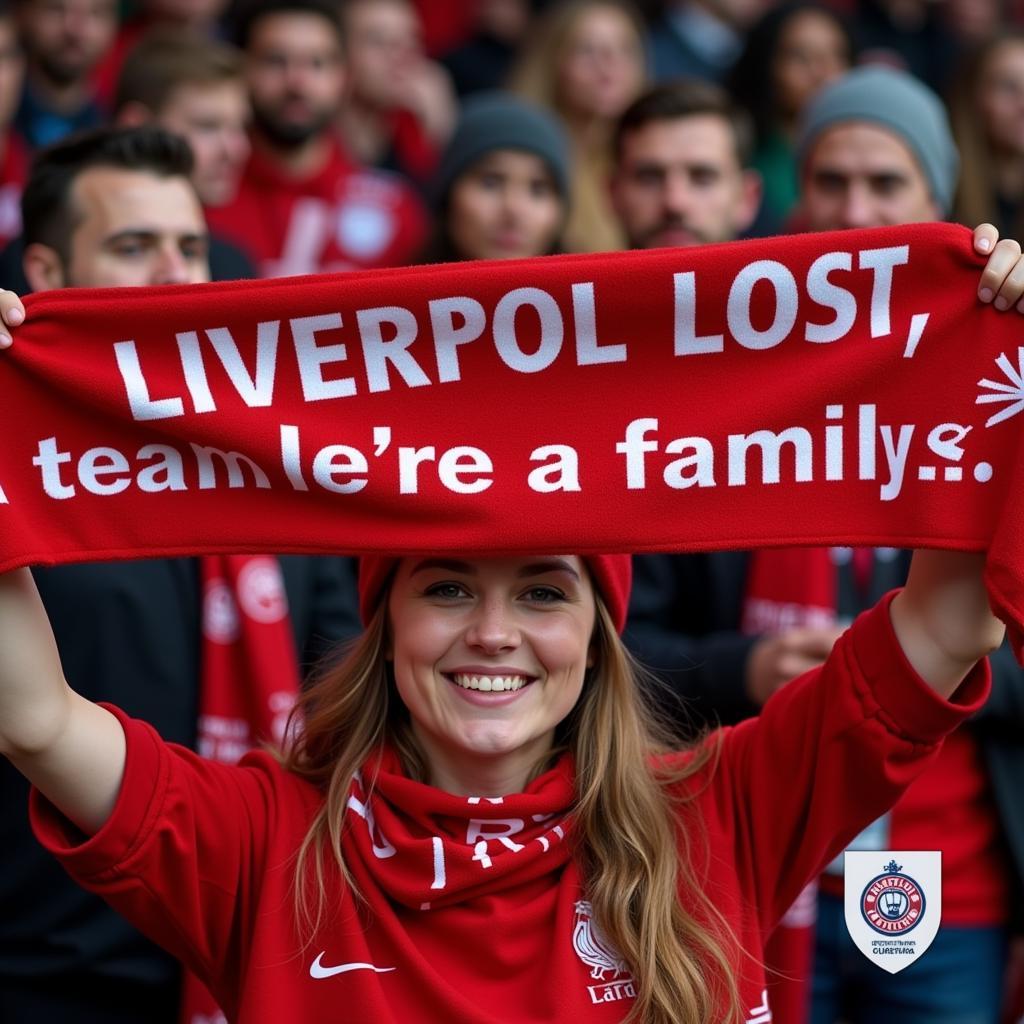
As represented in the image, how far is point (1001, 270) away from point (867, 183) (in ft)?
6.69

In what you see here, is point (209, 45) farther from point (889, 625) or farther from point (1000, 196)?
point (889, 625)

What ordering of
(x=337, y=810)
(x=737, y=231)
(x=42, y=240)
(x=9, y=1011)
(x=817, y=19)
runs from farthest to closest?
(x=817, y=19) < (x=737, y=231) < (x=42, y=240) < (x=9, y=1011) < (x=337, y=810)

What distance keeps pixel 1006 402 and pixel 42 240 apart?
80.3 inches

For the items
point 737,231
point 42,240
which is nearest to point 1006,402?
point 42,240

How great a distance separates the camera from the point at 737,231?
5543 mm

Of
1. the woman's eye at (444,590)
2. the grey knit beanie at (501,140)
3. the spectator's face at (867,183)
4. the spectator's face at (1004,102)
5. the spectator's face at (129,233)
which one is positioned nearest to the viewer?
the woman's eye at (444,590)

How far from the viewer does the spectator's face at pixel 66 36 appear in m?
5.93

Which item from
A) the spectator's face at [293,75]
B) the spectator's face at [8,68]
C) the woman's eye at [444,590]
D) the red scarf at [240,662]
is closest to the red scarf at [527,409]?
the woman's eye at [444,590]

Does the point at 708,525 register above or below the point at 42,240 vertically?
below

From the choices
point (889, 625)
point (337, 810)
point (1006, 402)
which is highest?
point (1006, 402)

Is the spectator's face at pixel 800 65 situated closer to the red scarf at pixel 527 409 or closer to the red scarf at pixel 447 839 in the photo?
the red scarf at pixel 527 409

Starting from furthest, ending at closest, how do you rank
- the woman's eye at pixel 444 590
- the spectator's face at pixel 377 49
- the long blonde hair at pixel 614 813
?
1. the spectator's face at pixel 377 49
2. the woman's eye at pixel 444 590
3. the long blonde hair at pixel 614 813

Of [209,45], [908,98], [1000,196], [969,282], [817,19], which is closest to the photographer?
[969,282]

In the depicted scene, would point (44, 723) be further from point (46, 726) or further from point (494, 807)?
point (494, 807)
